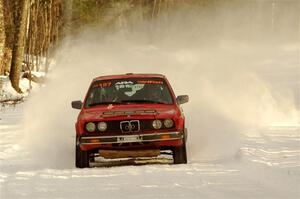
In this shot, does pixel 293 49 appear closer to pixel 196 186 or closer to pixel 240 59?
pixel 240 59

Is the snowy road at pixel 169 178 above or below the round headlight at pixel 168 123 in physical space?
below

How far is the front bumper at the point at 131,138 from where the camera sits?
392 inches

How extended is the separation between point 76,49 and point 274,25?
4527 centimetres

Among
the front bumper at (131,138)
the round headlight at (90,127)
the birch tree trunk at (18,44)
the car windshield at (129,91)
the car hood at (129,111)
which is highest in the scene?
the birch tree trunk at (18,44)

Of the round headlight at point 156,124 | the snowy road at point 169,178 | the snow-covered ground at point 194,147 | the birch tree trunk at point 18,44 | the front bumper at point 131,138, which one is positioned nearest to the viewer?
the snowy road at point 169,178

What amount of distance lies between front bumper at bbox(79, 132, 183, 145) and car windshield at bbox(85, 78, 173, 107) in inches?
48.1

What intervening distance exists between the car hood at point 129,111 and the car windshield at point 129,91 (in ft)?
1.46

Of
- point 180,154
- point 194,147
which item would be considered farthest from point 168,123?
point 194,147

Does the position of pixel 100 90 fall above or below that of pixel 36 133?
above

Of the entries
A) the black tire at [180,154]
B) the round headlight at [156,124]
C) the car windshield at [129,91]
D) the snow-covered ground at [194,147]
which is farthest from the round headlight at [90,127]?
the black tire at [180,154]

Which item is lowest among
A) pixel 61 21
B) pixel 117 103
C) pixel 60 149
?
pixel 60 149

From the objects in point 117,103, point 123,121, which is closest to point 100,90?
point 117,103

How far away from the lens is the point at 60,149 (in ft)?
40.4

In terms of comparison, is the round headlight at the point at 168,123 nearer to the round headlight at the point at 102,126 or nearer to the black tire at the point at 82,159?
the round headlight at the point at 102,126
